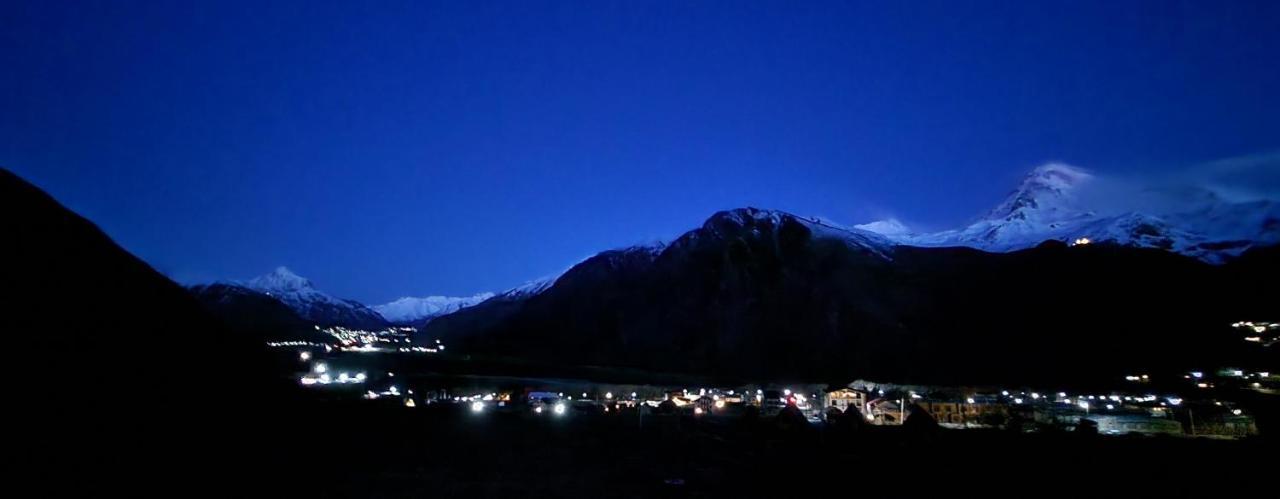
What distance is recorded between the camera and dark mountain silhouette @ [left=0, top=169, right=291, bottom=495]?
10531 mm

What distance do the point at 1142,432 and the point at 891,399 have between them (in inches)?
745

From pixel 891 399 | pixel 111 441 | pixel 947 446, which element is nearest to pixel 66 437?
pixel 111 441

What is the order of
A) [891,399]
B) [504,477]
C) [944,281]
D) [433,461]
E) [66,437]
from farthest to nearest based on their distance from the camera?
1. [944,281]
2. [891,399]
3. [433,461]
4. [504,477]
5. [66,437]

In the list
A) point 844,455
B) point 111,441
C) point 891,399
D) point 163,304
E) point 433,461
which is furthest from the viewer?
point 891,399

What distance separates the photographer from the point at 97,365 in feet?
39.2

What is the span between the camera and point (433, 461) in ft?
77.1

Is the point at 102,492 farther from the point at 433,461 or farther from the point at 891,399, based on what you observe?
the point at 891,399

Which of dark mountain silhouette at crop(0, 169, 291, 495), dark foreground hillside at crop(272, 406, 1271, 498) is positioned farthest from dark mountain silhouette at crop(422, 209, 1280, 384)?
dark mountain silhouette at crop(0, 169, 291, 495)

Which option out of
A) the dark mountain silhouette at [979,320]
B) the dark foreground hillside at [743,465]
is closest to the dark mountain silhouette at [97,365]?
the dark foreground hillside at [743,465]

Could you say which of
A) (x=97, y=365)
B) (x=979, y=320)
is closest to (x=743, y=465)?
(x=97, y=365)

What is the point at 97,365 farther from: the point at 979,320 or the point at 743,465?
the point at 979,320

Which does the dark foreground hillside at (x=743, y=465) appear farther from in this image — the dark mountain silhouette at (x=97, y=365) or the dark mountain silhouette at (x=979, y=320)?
the dark mountain silhouette at (x=979, y=320)

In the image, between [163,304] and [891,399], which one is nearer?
[163,304]

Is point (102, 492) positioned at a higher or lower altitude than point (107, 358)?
lower
